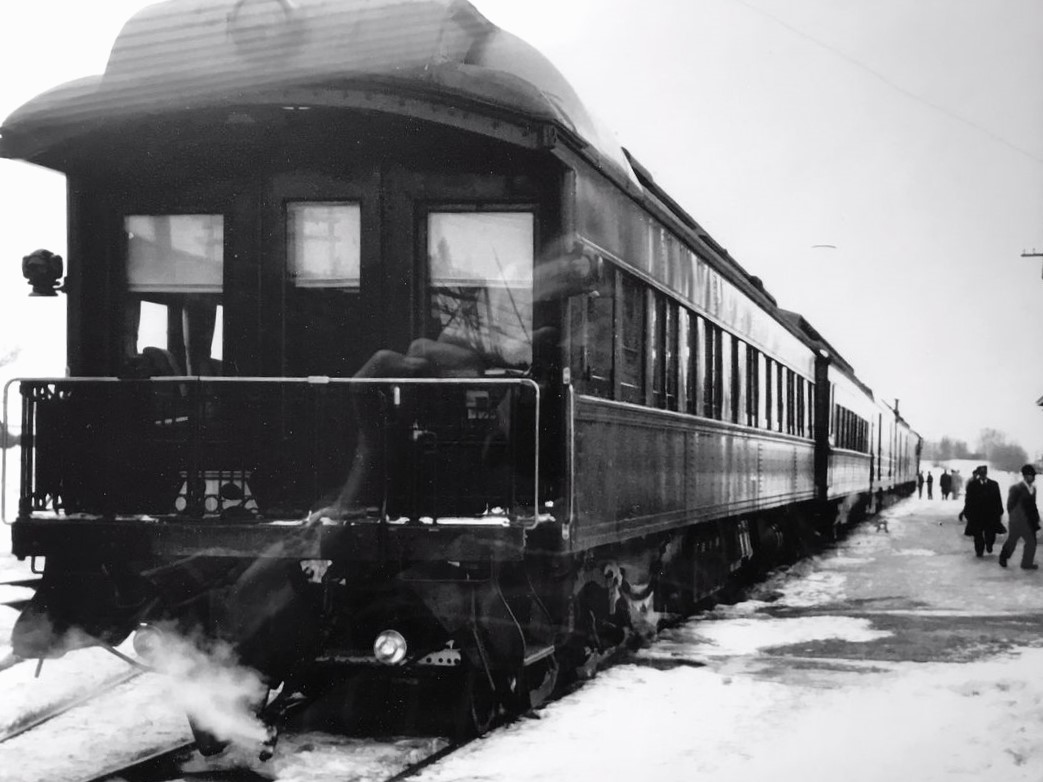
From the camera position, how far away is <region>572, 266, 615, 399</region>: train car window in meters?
7.36

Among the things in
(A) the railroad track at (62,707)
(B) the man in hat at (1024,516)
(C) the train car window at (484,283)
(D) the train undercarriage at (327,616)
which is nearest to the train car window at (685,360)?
(D) the train undercarriage at (327,616)

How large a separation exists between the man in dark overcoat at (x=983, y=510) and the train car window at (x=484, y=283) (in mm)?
15547

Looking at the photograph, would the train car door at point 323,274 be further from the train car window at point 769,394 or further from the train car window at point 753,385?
the train car window at point 769,394

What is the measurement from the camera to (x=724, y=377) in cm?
1215

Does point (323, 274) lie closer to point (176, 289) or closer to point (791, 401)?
point (176, 289)

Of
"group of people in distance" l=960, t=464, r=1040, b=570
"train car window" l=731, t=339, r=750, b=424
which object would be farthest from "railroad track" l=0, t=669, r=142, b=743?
"group of people in distance" l=960, t=464, r=1040, b=570

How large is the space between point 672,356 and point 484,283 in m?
3.02

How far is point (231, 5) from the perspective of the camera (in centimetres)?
728

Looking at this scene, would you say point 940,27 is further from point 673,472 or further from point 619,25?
point 673,472

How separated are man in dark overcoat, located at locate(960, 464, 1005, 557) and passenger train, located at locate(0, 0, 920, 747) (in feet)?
47.8

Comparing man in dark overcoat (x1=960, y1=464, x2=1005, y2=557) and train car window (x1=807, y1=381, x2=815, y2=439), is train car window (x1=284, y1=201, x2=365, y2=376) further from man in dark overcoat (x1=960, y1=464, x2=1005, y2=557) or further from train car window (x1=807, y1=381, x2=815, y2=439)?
man in dark overcoat (x1=960, y1=464, x2=1005, y2=557)

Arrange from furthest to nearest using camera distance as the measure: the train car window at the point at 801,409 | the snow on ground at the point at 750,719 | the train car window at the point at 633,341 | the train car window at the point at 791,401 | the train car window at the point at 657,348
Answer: the train car window at the point at 801,409 < the train car window at the point at 791,401 < the train car window at the point at 657,348 < the train car window at the point at 633,341 < the snow on ground at the point at 750,719

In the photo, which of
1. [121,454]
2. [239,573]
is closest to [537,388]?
[239,573]

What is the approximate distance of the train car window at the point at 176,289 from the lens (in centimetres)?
741
